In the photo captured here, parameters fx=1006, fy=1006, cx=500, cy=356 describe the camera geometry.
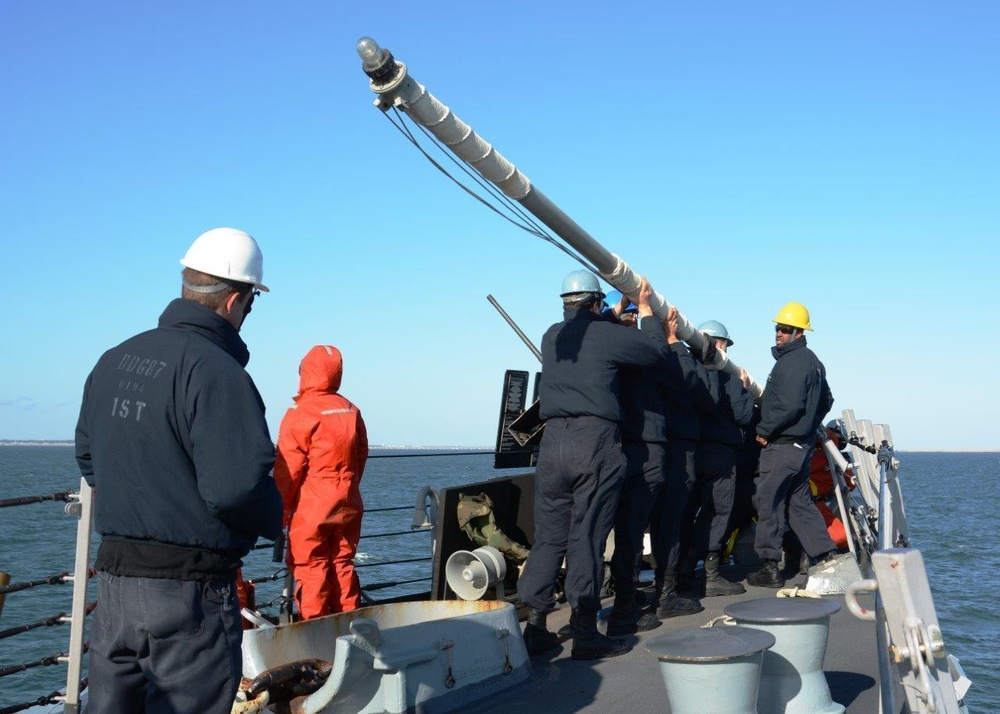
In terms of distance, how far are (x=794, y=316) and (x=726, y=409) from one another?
94cm

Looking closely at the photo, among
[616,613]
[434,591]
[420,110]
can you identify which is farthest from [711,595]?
[420,110]

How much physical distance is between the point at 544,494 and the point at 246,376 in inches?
113

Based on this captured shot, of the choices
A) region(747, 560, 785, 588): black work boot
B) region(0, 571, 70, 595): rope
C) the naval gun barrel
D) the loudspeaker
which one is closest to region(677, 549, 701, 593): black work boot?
region(747, 560, 785, 588): black work boot

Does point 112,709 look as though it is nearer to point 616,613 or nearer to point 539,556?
point 539,556

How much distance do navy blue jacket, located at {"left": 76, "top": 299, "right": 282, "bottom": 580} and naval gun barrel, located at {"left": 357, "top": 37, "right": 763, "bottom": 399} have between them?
4.62ft

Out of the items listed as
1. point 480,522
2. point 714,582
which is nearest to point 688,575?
point 714,582

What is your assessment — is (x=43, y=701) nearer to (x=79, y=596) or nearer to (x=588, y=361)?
(x=79, y=596)

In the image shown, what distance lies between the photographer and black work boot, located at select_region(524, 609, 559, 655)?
211 inches

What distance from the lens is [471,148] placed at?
4.25m

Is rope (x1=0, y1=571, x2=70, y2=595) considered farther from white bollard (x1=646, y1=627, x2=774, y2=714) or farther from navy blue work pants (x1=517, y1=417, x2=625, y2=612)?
white bollard (x1=646, y1=627, x2=774, y2=714)

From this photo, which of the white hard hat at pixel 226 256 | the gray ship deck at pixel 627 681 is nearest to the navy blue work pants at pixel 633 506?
the gray ship deck at pixel 627 681

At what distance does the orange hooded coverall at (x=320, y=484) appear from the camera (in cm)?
551

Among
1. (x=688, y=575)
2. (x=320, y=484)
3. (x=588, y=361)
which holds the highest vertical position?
(x=588, y=361)

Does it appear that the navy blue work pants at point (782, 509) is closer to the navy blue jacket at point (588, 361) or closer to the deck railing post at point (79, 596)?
the navy blue jacket at point (588, 361)
